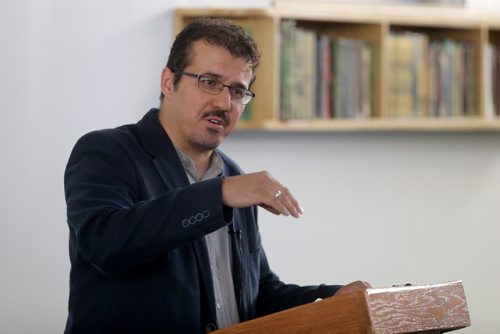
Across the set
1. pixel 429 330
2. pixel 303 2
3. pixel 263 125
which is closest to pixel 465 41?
pixel 303 2

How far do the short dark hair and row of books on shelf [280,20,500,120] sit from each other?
113 centimetres

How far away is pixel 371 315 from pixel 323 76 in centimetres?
206

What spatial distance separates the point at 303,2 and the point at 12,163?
1274 mm

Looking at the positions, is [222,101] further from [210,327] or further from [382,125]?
[382,125]

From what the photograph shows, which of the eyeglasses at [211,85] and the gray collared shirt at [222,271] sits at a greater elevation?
the eyeglasses at [211,85]

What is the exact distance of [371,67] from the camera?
11.8 ft

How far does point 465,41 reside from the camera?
3824mm

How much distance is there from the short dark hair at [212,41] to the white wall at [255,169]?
110 cm

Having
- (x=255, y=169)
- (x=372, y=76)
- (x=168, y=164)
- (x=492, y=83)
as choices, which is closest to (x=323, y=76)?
(x=372, y=76)

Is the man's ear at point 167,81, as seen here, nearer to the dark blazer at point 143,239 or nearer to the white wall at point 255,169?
the dark blazer at point 143,239

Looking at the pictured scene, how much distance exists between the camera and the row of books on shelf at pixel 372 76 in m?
3.46

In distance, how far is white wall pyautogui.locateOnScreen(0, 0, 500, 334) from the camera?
329 cm

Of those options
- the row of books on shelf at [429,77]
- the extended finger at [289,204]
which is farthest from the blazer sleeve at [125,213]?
the row of books on shelf at [429,77]

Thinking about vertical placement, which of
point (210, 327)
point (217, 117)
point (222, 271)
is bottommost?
point (210, 327)
